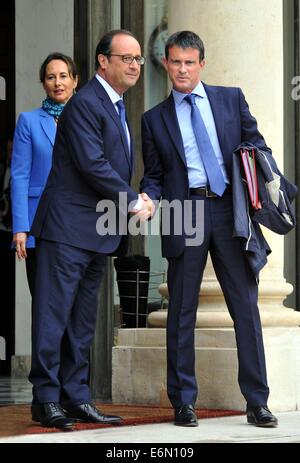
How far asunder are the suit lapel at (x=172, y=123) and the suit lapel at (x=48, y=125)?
557 millimetres

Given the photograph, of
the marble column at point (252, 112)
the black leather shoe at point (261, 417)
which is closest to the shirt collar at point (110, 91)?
the marble column at point (252, 112)

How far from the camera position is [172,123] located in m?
6.48

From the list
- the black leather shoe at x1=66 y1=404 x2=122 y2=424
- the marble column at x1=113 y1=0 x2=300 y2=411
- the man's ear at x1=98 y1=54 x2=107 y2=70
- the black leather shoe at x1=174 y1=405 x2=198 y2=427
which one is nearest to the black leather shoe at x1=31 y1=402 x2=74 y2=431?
the black leather shoe at x1=66 y1=404 x2=122 y2=424

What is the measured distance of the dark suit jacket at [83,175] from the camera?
5.97m

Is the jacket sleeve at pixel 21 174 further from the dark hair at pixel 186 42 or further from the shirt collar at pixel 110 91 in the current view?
the dark hair at pixel 186 42

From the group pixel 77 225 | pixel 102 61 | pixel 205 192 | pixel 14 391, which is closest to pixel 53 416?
pixel 77 225

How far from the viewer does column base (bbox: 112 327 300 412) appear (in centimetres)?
700

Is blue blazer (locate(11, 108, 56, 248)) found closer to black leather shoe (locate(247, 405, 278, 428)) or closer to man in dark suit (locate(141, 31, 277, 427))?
man in dark suit (locate(141, 31, 277, 427))

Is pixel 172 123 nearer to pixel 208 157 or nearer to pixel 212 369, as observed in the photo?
pixel 208 157

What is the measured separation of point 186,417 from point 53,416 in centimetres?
71

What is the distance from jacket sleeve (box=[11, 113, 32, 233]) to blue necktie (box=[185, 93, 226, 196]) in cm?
84
